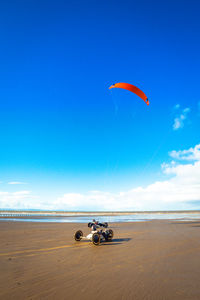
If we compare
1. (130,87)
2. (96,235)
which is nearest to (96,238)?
(96,235)

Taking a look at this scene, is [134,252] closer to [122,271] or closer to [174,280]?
[122,271]

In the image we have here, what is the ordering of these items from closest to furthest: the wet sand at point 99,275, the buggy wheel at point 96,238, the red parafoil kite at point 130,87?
the wet sand at point 99,275 → the buggy wheel at point 96,238 → the red parafoil kite at point 130,87

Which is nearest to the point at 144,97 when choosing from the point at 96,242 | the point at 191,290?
the point at 96,242

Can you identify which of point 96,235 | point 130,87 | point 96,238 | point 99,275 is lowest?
point 99,275

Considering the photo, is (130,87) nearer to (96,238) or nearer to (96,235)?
(96,235)

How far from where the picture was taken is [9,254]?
8.48m

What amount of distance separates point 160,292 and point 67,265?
340 cm

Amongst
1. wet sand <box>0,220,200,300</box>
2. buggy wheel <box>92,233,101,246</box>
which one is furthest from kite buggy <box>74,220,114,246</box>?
wet sand <box>0,220,200,300</box>

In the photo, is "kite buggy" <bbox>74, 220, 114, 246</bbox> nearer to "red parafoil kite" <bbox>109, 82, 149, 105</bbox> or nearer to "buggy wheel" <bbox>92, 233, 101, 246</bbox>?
"buggy wheel" <bbox>92, 233, 101, 246</bbox>

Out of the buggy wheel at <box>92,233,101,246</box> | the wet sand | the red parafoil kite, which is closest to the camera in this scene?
the wet sand

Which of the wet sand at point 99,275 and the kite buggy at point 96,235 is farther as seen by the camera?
the kite buggy at point 96,235

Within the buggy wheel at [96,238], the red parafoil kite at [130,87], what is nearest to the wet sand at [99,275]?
the buggy wheel at [96,238]

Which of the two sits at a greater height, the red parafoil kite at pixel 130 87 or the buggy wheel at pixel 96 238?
the red parafoil kite at pixel 130 87

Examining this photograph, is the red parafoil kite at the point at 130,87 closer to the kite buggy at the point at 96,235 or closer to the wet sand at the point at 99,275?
the kite buggy at the point at 96,235
